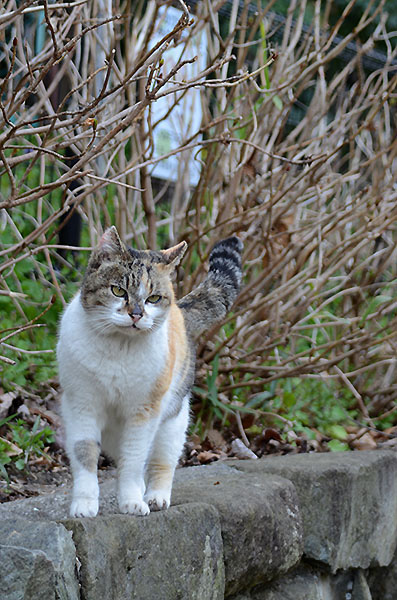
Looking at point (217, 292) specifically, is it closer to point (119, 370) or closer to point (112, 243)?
point (112, 243)

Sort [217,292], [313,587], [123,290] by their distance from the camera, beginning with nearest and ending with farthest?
[123,290]
[217,292]
[313,587]

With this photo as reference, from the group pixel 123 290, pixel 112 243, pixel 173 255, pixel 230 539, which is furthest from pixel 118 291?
pixel 230 539

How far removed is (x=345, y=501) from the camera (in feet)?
9.50

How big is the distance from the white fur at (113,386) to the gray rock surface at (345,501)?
Result: 774 mm

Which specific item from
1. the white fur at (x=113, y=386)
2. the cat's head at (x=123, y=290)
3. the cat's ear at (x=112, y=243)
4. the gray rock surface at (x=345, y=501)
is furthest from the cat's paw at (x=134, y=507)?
the gray rock surface at (x=345, y=501)

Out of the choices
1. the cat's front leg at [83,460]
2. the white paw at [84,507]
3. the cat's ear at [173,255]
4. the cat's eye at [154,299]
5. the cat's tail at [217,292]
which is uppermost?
the cat's ear at [173,255]

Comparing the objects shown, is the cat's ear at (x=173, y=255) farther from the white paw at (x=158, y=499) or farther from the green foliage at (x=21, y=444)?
the green foliage at (x=21, y=444)

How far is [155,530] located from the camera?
1.97 metres

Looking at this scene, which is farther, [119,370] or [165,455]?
[165,455]

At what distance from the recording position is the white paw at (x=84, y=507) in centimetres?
200

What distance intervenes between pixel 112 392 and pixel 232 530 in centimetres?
57

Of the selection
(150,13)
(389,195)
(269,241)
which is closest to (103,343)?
(269,241)

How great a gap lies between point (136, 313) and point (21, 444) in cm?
100

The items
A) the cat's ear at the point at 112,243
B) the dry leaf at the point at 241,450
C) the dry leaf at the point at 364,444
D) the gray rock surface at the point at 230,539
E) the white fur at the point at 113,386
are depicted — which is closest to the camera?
the gray rock surface at the point at 230,539
